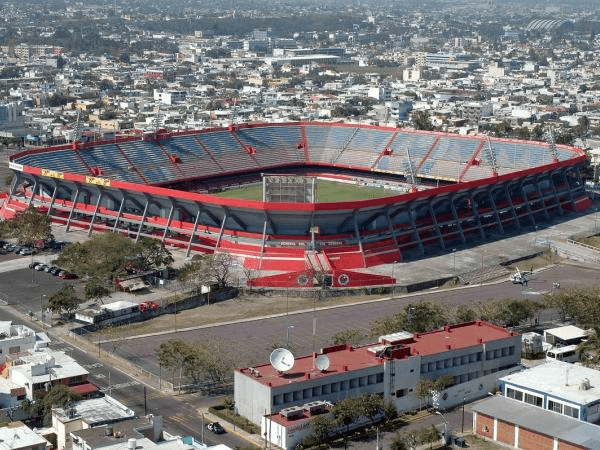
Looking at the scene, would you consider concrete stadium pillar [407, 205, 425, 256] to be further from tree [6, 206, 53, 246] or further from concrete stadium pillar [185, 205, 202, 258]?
tree [6, 206, 53, 246]

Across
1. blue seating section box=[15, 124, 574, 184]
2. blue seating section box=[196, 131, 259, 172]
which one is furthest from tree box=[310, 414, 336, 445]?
blue seating section box=[196, 131, 259, 172]

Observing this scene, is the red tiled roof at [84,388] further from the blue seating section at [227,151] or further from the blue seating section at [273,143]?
the blue seating section at [273,143]

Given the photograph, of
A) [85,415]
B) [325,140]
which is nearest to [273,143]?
[325,140]

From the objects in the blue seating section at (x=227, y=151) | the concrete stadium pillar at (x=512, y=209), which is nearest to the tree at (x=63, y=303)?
the concrete stadium pillar at (x=512, y=209)

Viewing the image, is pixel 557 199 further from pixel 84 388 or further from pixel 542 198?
pixel 84 388

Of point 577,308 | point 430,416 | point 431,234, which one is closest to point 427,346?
point 430,416

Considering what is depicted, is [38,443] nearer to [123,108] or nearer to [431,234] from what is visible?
[431,234]
